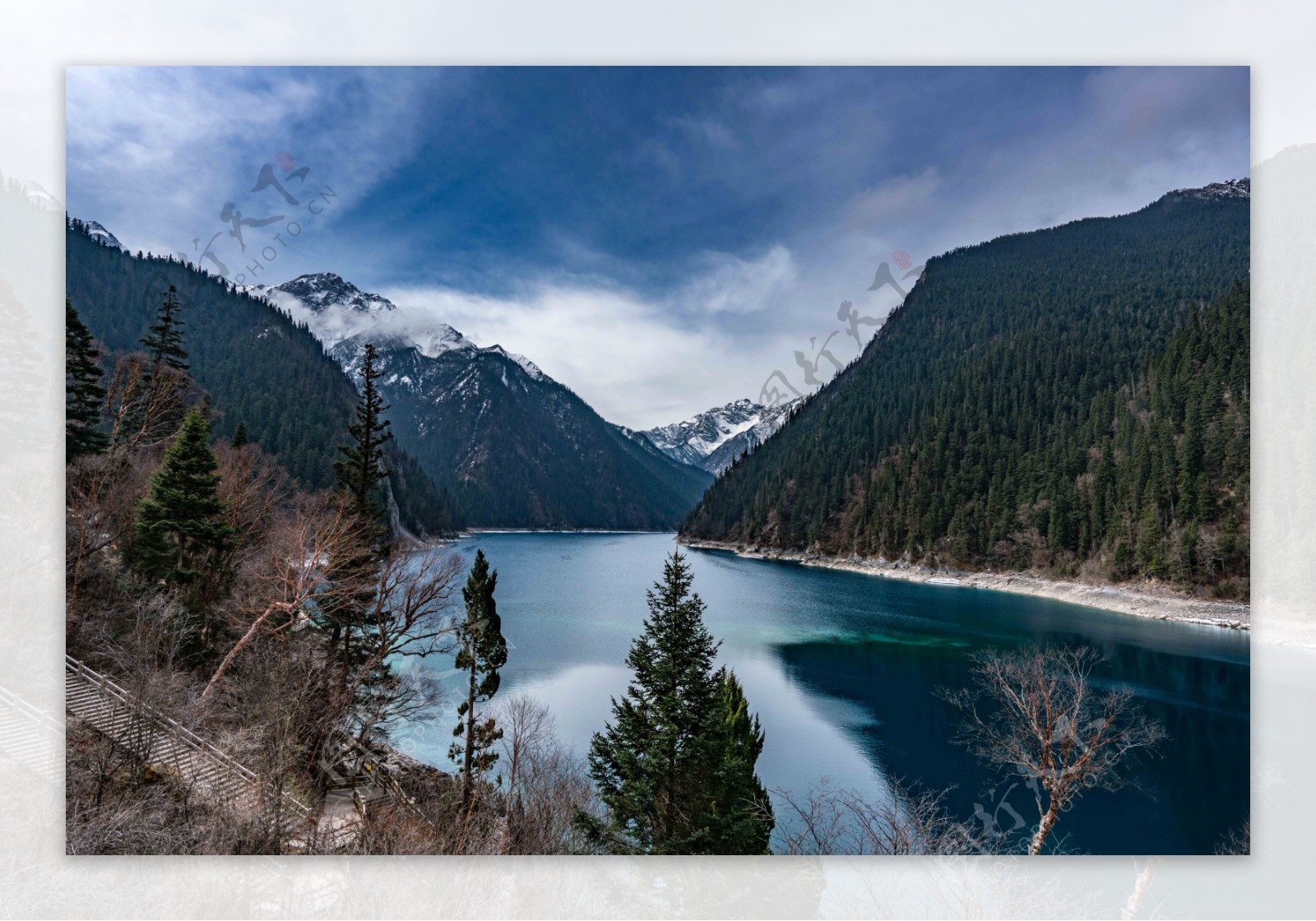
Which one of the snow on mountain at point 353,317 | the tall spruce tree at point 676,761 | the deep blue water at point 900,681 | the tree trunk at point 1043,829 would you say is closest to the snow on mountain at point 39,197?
the snow on mountain at point 353,317

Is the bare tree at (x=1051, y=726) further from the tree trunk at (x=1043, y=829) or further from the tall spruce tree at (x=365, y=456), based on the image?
the tall spruce tree at (x=365, y=456)

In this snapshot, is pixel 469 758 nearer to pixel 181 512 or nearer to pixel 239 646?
pixel 239 646

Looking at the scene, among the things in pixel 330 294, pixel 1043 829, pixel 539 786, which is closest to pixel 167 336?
pixel 330 294

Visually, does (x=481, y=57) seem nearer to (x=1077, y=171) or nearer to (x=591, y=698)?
(x=1077, y=171)

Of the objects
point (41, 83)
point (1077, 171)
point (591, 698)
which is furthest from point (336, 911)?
point (1077, 171)

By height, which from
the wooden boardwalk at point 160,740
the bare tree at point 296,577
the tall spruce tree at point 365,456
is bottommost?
the wooden boardwalk at point 160,740

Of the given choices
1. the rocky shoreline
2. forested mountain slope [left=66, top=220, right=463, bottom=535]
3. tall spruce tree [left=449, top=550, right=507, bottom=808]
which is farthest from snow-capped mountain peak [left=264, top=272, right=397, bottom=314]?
the rocky shoreline

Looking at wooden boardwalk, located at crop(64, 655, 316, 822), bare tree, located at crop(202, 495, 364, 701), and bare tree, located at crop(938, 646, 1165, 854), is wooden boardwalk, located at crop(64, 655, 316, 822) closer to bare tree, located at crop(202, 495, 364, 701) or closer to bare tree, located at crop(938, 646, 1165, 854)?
bare tree, located at crop(202, 495, 364, 701)
